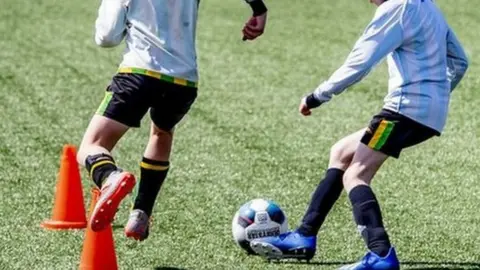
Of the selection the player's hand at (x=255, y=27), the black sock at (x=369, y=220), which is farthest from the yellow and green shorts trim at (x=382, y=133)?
the player's hand at (x=255, y=27)

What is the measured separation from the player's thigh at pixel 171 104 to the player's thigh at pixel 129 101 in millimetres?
102

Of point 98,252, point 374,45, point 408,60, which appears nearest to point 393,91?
point 408,60

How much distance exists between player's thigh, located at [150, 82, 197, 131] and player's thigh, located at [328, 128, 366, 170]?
79 centimetres

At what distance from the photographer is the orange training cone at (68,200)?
7.34m

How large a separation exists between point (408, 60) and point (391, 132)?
0.36 metres

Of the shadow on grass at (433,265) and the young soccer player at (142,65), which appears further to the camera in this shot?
the shadow on grass at (433,265)

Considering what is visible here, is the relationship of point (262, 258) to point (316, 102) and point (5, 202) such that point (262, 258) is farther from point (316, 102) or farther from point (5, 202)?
point (5, 202)

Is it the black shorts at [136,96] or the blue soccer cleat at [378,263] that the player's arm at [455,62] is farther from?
the black shorts at [136,96]

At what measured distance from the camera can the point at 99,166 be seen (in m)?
6.18

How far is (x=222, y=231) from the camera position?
23.9 feet

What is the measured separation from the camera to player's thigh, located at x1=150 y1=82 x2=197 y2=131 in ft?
20.9

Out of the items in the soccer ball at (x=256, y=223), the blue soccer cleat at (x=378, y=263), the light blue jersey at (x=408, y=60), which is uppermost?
the light blue jersey at (x=408, y=60)

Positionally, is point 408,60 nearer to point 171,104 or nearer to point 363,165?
point 363,165

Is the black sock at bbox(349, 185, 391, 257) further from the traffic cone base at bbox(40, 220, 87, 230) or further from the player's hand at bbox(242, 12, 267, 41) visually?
the traffic cone base at bbox(40, 220, 87, 230)
